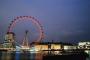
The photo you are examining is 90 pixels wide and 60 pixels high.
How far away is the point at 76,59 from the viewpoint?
37375mm

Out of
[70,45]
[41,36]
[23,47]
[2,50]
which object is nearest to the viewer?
[41,36]

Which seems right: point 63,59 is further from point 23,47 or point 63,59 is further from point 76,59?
point 23,47

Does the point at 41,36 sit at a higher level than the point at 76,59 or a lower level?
higher

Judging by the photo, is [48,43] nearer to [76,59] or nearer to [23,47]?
[23,47]

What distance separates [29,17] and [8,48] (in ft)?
105

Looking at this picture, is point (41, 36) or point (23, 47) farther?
point (23, 47)

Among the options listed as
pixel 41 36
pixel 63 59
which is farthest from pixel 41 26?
pixel 63 59

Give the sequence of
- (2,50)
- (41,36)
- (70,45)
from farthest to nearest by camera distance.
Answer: (70,45) < (2,50) < (41,36)

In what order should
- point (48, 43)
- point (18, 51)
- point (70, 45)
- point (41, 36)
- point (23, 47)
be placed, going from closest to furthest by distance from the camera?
point (41, 36) → point (23, 47) → point (18, 51) → point (48, 43) → point (70, 45)

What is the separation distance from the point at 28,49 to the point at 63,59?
2396 centimetres

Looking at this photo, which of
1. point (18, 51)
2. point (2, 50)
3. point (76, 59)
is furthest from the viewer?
point (2, 50)

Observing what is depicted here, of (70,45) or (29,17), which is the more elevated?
(29,17)

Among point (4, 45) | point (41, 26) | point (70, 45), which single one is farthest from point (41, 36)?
point (70, 45)

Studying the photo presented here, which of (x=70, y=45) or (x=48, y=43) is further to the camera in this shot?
(x=70, y=45)
